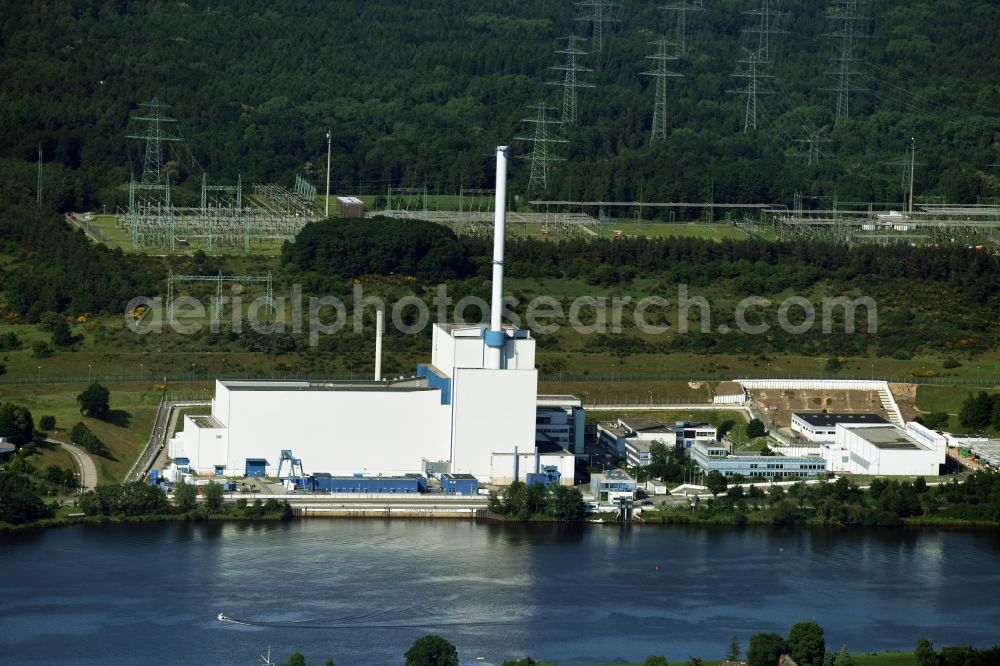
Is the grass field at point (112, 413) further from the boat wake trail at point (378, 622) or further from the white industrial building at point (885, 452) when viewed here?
the white industrial building at point (885, 452)

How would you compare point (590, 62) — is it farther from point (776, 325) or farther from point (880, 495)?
point (880, 495)

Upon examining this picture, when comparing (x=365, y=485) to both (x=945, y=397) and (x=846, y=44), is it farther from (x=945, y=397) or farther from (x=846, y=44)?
(x=846, y=44)

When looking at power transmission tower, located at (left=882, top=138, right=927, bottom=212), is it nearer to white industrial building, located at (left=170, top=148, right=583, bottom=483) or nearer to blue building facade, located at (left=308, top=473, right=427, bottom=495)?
white industrial building, located at (left=170, top=148, right=583, bottom=483)

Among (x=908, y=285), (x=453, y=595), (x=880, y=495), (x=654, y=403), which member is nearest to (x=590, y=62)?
(x=908, y=285)

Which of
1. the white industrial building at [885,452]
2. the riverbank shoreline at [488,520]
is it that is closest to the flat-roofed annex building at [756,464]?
the white industrial building at [885,452]

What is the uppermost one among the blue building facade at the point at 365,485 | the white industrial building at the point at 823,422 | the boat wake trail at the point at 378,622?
the white industrial building at the point at 823,422

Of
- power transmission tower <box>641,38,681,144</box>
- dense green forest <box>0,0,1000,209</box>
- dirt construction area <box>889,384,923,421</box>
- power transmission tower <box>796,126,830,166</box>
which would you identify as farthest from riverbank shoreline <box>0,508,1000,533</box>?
power transmission tower <box>641,38,681,144</box>

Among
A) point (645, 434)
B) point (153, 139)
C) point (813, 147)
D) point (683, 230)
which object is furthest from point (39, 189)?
point (813, 147)
